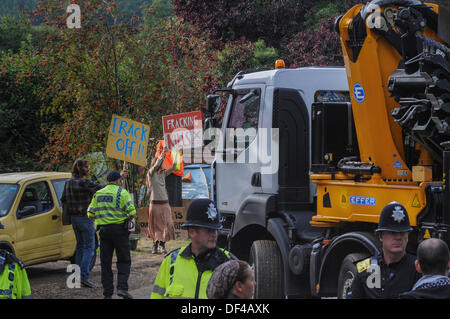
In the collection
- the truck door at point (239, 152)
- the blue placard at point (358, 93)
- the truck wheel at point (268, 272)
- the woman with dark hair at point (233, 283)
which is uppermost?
the blue placard at point (358, 93)

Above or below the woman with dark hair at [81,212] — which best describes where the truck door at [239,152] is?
above

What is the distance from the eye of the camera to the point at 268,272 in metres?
8.65

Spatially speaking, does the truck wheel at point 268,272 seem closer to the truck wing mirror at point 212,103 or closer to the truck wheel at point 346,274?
the truck wheel at point 346,274

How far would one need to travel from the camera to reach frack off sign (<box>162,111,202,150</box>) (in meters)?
14.8

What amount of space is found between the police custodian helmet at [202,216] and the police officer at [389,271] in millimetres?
1149

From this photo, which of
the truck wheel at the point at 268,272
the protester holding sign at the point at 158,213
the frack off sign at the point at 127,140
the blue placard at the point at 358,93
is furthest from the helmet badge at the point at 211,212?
the protester holding sign at the point at 158,213

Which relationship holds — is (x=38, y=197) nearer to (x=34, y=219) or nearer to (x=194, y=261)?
(x=34, y=219)

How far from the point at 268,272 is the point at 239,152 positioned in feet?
5.38

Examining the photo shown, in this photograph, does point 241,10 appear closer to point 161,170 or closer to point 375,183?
point 161,170

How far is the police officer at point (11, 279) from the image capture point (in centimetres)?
516

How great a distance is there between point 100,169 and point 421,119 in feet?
37.9

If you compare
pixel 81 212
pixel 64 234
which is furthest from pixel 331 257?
pixel 64 234
